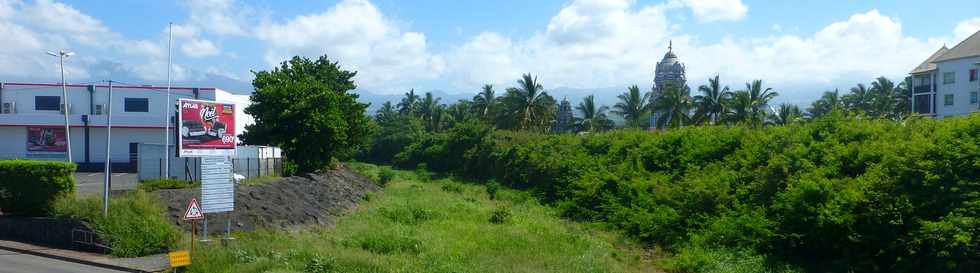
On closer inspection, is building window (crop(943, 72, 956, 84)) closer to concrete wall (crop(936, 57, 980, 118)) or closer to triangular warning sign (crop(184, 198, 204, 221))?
concrete wall (crop(936, 57, 980, 118))

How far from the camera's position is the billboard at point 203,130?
19422mm

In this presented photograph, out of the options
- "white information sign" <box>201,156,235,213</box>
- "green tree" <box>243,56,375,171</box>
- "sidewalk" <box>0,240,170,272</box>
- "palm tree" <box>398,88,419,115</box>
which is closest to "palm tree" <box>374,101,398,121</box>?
"palm tree" <box>398,88,419,115</box>

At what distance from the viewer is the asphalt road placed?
16.1 metres

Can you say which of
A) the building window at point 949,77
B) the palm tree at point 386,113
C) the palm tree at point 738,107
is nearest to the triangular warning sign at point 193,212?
the palm tree at point 738,107

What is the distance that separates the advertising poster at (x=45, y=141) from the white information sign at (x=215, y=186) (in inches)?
1505

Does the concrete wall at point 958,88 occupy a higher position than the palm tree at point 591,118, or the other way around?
the concrete wall at point 958,88

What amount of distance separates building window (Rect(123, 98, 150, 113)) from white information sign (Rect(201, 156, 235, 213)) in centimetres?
3650

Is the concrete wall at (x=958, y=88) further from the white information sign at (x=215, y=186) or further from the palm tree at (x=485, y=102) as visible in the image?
the white information sign at (x=215, y=186)

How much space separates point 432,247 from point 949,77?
46427 millimetres

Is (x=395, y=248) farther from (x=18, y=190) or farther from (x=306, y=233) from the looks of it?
(x=18, y=190)

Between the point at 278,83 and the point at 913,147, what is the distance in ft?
89.2

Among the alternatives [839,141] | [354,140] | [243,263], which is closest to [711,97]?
[354,140]

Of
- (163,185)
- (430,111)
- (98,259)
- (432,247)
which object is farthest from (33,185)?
(430,111)

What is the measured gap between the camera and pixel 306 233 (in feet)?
66.4
